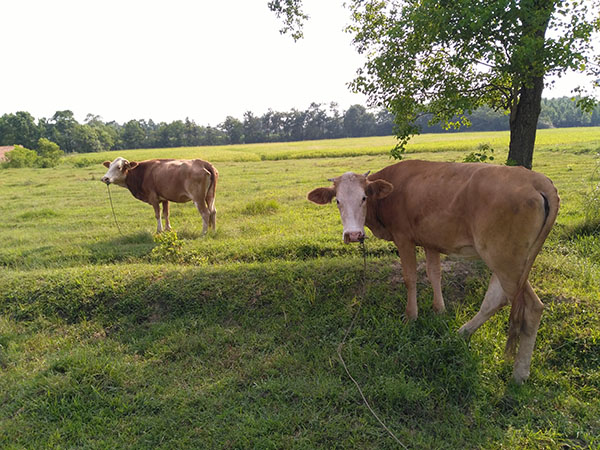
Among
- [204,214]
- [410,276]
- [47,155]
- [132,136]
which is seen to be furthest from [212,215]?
[132,136]

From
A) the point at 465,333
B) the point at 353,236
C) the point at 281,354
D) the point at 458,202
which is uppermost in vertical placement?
the point at 458,202

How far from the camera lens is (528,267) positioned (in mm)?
3492

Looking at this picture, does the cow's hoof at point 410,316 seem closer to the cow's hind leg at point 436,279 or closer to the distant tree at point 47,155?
the cow's hind leg at point 436,279

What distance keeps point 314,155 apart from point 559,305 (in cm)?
3176

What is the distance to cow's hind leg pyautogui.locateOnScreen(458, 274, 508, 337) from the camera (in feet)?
13.1

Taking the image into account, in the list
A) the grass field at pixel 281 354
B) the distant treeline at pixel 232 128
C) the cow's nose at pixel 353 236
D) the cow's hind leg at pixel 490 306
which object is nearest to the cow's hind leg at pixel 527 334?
the grass field at pixel 281 354

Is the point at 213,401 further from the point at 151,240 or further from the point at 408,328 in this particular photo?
the point at 151,240

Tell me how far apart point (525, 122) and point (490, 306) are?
353 centimetres

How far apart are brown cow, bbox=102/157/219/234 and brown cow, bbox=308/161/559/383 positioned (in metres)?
5.02

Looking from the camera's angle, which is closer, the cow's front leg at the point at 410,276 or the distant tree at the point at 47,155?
the cow's front leg at the point at 410,276

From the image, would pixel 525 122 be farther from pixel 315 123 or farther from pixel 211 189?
pixel 315 123

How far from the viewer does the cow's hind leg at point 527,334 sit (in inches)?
146

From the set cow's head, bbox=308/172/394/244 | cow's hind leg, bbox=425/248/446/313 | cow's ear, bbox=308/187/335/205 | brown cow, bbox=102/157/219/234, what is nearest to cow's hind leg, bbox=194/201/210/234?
brown cow, bbox=102/157/219/234

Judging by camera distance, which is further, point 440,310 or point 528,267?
point 440,310
